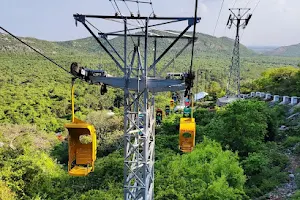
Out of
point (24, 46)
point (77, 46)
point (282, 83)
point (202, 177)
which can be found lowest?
point (202, 177)

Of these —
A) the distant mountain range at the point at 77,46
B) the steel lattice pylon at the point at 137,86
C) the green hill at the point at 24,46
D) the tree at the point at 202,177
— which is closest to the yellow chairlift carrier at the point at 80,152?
the steel lattice pylon at the point at 137,86

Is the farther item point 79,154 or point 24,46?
point 24,46

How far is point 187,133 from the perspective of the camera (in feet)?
38.1

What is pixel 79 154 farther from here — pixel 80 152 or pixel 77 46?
pixel 77 46

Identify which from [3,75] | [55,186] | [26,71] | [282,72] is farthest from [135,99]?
[26,71]

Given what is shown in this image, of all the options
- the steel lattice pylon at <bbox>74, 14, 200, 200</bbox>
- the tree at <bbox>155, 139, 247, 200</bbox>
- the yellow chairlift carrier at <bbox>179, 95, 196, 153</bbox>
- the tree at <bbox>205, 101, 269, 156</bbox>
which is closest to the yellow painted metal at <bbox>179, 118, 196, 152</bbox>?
the yellow chairlift carrier at <bbox>179, 95, 196, 153</bbox>

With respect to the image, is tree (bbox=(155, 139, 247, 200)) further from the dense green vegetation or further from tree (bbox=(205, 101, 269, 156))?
the dense green vegetation

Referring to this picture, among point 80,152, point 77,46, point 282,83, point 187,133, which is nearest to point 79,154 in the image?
point 80,152

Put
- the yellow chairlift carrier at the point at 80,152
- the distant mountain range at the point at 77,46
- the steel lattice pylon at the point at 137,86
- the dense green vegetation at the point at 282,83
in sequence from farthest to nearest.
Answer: the distant mountain range at the point at 77,46, the dense green vegetation at the point at 282,83, the steel lattice pylon at the point at 137,86, the yellow chairlift carrier at the point at 80,152

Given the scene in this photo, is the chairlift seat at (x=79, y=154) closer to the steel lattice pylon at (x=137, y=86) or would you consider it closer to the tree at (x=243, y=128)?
the steel lattice pylon at (x=137, y=86)

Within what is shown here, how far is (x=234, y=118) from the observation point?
19.4m

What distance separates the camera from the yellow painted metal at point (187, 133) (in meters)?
11.4

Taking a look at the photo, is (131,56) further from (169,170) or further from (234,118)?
(234,118)

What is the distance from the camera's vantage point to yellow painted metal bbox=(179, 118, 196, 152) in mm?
11410
